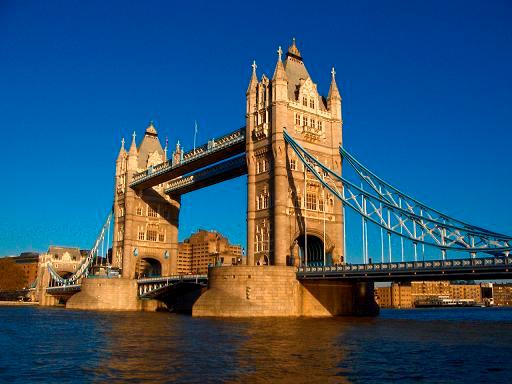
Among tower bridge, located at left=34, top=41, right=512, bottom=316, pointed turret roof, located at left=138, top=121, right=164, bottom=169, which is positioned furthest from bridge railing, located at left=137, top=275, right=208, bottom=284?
pointed turret roof, located at left=138, top=121, right=164, bottom=169

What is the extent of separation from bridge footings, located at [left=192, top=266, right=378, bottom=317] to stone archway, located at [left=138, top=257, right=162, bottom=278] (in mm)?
44238

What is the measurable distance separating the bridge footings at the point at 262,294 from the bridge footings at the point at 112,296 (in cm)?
3109

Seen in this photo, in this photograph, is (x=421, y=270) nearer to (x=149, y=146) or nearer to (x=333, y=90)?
(x=333, y=90)

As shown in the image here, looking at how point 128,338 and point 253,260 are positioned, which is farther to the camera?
point 253,260

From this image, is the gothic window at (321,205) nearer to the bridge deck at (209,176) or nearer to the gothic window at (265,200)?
Answer: the gothic window at (265,200)

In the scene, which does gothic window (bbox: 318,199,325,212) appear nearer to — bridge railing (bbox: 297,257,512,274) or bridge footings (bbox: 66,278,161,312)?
bridge railing (bbox: 297,257,512,274)

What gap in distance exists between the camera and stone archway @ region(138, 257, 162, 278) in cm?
10388

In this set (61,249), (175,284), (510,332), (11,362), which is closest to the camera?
(11,362)

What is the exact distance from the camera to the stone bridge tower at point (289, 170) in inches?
2562

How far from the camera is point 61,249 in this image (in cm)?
14850

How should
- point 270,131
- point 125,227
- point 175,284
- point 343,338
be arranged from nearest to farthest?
point 343,338, point 270,131, point 175,284, point 125,227

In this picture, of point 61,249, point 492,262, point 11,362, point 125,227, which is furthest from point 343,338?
point 61,249

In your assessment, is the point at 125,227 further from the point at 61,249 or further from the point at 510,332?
the point at 510,332

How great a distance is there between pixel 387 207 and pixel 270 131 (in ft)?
57.2
